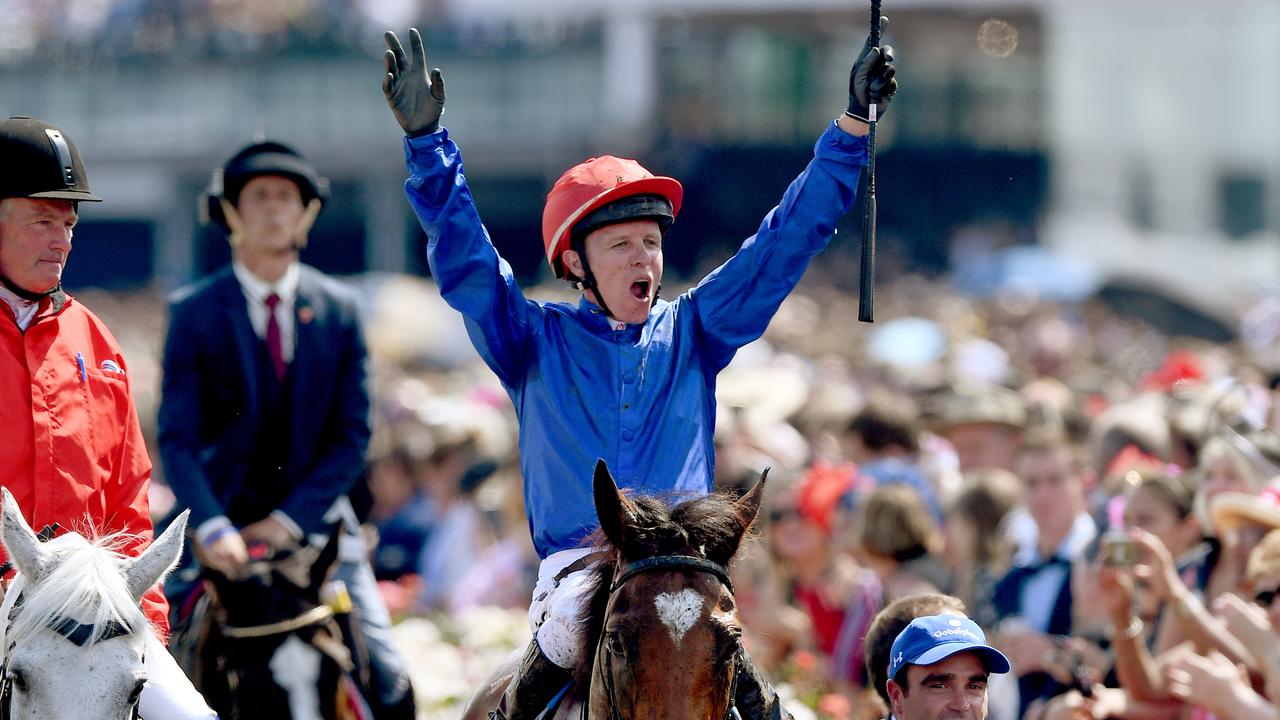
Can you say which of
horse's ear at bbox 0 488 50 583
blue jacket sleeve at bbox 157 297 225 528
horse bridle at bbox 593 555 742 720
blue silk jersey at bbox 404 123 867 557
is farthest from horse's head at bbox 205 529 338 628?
horse bridle at bbox 593 555 742 720

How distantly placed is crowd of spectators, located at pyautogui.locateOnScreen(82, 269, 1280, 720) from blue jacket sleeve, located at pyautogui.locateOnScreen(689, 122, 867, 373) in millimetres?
558

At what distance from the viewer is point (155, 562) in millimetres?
4574

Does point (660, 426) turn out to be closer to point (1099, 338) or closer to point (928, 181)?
point (1099, 338)

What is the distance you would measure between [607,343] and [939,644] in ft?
4.14

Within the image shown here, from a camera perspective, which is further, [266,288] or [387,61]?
[266,288]

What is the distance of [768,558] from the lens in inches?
360

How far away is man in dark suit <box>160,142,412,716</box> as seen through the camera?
678 cm

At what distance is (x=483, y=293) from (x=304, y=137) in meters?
33.3

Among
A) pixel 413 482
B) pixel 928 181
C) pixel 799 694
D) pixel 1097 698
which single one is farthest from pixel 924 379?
pixel 928 181

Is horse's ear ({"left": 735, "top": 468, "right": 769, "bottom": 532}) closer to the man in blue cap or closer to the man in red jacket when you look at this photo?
the man in blue cap

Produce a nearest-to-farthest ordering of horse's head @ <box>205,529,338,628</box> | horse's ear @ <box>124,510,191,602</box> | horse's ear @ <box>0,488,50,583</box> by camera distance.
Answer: horse's ear @ <box>0,488,50,583</box>
horse's ear @ <box>124,510,191,602</box>
horse's head @ <box>205,529,338,628</box>

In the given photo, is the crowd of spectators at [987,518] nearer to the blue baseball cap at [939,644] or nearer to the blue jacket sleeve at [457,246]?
the blue baseball cap at [939,644]

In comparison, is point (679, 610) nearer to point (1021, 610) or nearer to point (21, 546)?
point (21, 546)

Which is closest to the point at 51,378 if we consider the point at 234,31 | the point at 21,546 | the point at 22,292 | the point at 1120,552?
the point at 22,292
